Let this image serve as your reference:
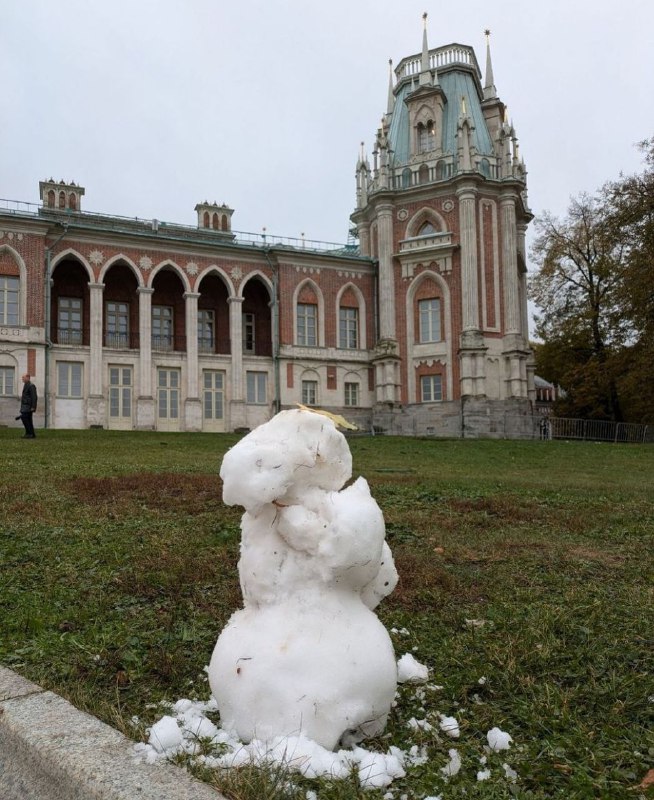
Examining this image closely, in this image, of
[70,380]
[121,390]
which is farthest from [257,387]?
[70,380]

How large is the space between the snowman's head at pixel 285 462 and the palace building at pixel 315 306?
3240 centimetres

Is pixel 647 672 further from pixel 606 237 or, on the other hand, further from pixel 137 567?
pixel 606 237

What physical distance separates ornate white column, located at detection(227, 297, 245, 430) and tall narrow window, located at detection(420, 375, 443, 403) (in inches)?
390

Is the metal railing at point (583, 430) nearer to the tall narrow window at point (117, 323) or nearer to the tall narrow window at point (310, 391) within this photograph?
the tall narrow window at point (310, 391)

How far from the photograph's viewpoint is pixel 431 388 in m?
36.7

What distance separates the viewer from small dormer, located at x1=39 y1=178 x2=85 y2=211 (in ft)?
133

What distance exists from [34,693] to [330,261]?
36.8m

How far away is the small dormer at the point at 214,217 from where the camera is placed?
141ft

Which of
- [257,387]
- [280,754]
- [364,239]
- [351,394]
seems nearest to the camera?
[280,754]

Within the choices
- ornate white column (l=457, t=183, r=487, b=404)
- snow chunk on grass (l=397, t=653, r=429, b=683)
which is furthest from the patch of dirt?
ornate white column (l=457, t=183, r=487, b=404)

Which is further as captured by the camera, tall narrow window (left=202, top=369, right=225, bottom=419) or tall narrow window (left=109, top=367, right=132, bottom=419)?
tall narrow window (left=202, top=369, right=225, bottom=419)

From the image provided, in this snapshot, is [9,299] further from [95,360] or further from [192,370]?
[192,370]

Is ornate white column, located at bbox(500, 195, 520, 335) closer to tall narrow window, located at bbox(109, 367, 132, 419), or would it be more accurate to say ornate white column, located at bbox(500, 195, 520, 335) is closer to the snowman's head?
tall narrow window, located at bbox(109, 367, 132, 419)

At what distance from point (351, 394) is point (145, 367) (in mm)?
11490
